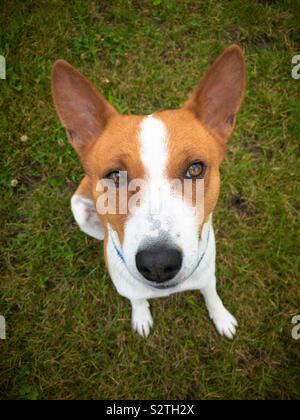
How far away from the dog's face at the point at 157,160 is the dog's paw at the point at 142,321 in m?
1.50

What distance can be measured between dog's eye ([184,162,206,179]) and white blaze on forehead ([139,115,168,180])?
18 centimetres

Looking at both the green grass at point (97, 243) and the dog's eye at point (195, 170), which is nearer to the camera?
the dog's eye at point (195, 170)

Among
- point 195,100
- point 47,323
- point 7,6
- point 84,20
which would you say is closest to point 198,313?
point 47,323

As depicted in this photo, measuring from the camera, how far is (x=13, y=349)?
3766 mm

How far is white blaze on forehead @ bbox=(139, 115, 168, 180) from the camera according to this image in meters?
2.12

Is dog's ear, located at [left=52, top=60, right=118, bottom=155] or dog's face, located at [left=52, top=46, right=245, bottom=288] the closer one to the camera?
dog's face, located at [left=52, top=46, right=245, bottom=288]

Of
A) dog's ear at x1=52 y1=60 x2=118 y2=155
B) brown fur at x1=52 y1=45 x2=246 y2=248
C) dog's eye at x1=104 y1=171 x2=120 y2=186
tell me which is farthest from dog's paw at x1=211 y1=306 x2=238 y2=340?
dog's ear at x1=52 y1=60 x2=118 y2=155

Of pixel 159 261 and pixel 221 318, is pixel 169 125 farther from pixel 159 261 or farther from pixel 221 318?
pixel 221 318

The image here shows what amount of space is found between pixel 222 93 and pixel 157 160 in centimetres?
74

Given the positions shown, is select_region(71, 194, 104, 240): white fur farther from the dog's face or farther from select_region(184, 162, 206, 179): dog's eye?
select_region(184, 162, 206, 179): dog's eye

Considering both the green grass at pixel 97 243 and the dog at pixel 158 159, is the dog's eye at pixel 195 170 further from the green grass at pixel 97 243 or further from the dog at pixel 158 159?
the green grass at pixel 97 243

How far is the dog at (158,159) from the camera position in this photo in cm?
203

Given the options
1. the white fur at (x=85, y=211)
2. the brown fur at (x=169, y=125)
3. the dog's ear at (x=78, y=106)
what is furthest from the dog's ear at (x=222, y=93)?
the white fur at (x=85, y=211)
